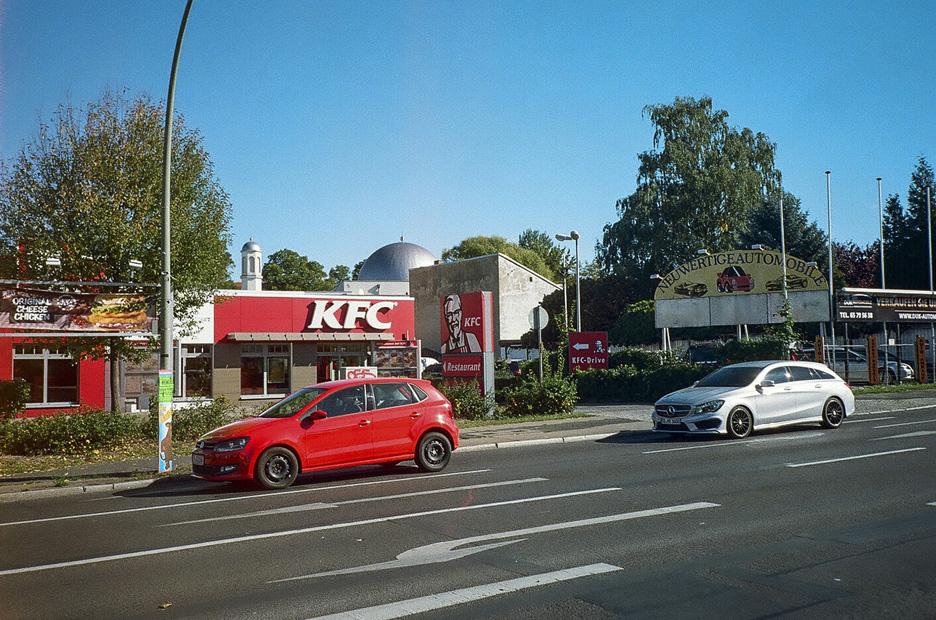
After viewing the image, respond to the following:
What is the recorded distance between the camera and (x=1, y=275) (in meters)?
20.5

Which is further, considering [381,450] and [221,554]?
[381,450]

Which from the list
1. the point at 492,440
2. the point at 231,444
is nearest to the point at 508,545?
the point at 231,444

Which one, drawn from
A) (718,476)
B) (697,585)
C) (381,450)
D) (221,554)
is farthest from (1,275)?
(697,585)

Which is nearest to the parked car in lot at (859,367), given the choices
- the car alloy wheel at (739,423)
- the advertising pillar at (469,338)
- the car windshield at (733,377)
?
the advertising pillar at (469,338)

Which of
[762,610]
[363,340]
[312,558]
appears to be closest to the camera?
[762,610]

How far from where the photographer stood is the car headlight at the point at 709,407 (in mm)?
17094

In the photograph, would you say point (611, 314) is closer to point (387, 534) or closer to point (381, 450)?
point (381, 450)

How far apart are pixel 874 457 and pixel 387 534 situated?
8899 mm

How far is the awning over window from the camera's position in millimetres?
35188

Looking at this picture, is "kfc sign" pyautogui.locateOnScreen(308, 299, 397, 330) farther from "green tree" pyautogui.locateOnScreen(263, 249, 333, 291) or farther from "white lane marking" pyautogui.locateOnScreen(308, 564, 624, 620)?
"green tree" pyautogui.locateOnScreen(263, 249, 333, 291)

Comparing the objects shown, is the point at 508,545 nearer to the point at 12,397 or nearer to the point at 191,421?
the point at 191,421

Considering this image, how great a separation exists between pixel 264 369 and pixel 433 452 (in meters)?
24.2

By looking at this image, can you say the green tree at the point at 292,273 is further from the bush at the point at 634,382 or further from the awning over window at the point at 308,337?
the bush at the point at 634,382

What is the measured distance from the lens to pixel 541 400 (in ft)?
79.2
